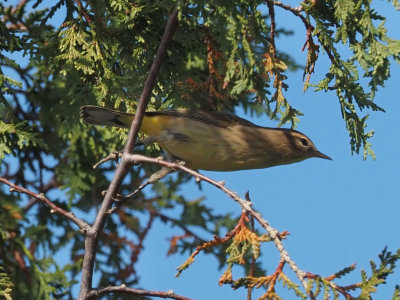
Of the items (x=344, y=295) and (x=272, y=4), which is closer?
(x=344, y=295)

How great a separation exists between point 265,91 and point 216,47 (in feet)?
4.41

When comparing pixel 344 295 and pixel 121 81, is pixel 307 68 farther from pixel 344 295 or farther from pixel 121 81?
pixel 344 295

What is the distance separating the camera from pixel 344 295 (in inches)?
147

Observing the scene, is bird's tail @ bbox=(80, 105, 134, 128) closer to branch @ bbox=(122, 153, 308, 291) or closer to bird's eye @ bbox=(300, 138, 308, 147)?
branch @ bbox=(122, 153, 308, 291)

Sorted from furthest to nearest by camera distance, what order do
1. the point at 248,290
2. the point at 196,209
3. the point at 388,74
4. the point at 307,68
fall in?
the point at 196,209 < the point at 307,68 < the point at 388,74 < the point at 248,290

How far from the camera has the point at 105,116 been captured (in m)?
5.32

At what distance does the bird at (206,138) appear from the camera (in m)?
5.24

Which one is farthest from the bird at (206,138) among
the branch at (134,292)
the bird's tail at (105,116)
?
the branch at (134,292)

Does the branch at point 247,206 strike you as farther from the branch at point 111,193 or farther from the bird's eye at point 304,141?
the bird's eye at point 304,141

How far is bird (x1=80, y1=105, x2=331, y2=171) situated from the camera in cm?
524

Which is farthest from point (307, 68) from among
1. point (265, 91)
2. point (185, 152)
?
point (185, 152)

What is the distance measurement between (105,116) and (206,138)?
0.70m

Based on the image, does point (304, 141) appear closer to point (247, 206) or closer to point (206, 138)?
point (206, 138)

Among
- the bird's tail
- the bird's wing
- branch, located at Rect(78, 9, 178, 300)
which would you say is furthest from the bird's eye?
branch, located at Rect(78, 9, 178, 300)
